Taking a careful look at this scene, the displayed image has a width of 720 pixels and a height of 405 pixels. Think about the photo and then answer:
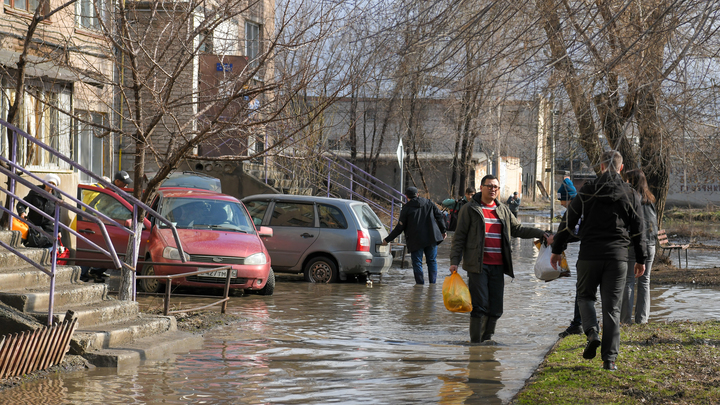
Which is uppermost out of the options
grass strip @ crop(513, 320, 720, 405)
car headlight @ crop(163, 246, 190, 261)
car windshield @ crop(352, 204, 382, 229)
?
car windshield @ crop(352, 204, 382, 229)

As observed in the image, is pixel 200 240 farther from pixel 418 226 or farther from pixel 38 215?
pixel 418 226

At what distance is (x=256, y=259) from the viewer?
40.4 ft

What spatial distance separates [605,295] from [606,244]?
0.44 meters

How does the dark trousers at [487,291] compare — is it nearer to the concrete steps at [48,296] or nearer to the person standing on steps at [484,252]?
the person standing on steps at [484,252]

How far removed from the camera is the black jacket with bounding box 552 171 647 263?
22.6 ft

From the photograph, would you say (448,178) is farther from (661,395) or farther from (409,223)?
(661,395)

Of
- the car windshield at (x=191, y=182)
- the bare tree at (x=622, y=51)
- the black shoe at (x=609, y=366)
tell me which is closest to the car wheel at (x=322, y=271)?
the car windshield at (x=191, y=182)

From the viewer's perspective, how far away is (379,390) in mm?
6500

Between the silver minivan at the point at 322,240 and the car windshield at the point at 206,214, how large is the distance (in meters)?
1.46

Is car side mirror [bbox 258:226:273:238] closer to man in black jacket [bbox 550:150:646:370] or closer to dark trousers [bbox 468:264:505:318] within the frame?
dark trousers [bbox 468:264:505:318]

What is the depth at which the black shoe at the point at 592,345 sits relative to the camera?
6750mm

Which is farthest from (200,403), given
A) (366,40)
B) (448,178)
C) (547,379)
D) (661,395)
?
(448,178)

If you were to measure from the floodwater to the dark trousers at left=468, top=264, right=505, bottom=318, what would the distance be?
0.39 metres

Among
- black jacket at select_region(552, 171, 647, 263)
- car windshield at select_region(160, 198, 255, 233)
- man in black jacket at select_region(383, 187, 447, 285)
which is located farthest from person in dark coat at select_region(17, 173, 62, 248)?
black jacket at select_region(552, 171, 647, 263)
